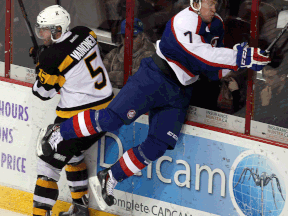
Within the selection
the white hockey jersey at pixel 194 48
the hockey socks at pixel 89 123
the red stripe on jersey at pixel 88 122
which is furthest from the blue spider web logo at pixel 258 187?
the red stripe on jersey at pixel 88 122

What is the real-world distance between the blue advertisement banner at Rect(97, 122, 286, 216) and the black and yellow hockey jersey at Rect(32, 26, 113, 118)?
33cm

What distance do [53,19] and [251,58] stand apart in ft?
4.40

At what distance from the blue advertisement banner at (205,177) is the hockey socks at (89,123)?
0.41m

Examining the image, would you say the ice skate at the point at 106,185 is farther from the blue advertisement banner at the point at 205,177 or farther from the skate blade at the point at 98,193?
the blue advertisement banner at the point at 205,177

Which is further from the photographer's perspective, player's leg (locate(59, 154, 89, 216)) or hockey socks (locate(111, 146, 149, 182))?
player's leg (locate(59, 154, 89, 216))

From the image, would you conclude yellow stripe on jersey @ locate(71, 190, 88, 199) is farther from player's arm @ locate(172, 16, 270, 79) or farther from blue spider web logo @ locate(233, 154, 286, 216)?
player's arm @ locate(172, 16, 270, 79)

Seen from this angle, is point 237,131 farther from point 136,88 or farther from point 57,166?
point 57,166

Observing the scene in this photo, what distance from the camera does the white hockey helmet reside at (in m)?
3.32

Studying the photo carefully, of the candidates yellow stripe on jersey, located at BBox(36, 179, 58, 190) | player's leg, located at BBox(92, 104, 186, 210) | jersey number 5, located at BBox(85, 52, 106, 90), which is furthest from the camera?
yellow stripe on jersey, located at BBox(36, 179, 58, 190)

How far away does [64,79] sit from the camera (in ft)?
11.0

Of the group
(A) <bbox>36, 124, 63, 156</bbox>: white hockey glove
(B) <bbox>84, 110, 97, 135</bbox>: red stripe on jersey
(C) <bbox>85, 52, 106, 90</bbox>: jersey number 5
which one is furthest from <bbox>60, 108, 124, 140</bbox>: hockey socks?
(C) <bbox>85, 52, 106, 90</bbox>: jersey number 5

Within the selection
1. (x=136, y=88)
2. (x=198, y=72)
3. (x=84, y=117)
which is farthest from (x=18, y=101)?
(x=198, y=72)

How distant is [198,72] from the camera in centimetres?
301

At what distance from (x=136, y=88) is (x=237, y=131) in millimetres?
681
